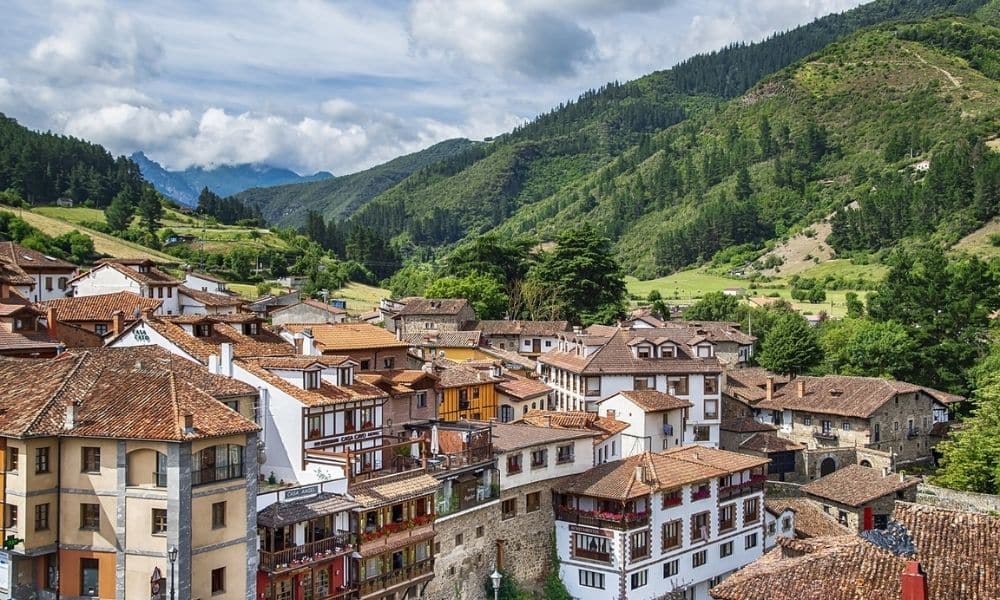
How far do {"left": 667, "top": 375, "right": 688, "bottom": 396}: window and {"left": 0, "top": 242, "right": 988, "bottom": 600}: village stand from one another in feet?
0.34

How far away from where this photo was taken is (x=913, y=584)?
64.4 feet

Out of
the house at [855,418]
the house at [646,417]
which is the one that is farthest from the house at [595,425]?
the house at [855,418]

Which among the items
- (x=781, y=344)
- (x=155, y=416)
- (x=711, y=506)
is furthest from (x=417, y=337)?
(x=155, y=416)

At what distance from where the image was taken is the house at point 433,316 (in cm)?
8681

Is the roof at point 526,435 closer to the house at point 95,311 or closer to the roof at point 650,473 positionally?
the roof at point 650,473

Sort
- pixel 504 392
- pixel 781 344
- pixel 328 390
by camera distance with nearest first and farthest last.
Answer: pixel 328 390, pixel 504 392, pixel 781 344

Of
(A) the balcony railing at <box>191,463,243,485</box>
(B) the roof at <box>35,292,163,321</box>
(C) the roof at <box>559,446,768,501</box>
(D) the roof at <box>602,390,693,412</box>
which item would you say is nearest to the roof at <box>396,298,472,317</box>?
(D) the roof at <box>602,390,693,412</box>

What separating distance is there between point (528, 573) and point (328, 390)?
13.5m

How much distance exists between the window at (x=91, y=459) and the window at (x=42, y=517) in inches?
72.6

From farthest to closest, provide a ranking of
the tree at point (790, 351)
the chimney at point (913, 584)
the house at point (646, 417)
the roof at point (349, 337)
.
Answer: the tree at point (790, 351)
the house at point (646, 417)
the roof at point (349, 337)
the chimney at point (913, 584)

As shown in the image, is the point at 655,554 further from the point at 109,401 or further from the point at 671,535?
the point at 109,401

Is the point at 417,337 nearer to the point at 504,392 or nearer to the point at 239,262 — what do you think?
the point at 504,392

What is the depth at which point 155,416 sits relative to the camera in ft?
107

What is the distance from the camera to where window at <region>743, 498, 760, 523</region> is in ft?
175
